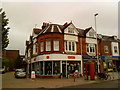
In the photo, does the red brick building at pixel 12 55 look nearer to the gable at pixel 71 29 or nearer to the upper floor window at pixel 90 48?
the upper floor window at pixel 90 48

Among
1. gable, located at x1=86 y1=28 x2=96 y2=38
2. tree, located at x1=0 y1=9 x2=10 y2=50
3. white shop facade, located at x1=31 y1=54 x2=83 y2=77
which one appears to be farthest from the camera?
gable, located at x1=86 y1=28 x2=96 y2=38

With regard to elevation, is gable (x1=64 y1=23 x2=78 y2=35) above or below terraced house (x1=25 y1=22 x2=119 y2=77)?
above

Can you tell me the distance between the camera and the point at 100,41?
92.2ft

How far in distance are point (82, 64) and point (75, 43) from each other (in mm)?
3836

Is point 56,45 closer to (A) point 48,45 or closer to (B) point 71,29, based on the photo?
(A) point 48,45

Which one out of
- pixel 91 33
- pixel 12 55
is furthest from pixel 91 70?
pixel 12 55

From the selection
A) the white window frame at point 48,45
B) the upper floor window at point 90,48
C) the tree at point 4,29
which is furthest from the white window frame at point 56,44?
the tree at point 4,29

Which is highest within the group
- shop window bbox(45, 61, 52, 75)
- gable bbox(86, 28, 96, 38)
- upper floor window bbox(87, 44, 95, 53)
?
gable bbox(86, 28, 96, 38)

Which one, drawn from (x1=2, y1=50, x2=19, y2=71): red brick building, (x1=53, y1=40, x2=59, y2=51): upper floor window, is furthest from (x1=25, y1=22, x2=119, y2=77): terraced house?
(x1=2, y1=50, x2=19, y2=71): red brick building

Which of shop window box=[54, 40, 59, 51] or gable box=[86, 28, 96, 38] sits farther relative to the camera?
gable box=[86, 28, 96, 38]

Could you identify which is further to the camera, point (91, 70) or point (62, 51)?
point (62, 51)

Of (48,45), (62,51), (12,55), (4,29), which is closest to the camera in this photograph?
(4,29)

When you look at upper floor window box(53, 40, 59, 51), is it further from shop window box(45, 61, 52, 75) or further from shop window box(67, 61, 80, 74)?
shop window box(67, 61, 80, 74)

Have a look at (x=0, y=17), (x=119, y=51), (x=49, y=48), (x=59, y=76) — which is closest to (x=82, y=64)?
(x=59, y=76)
